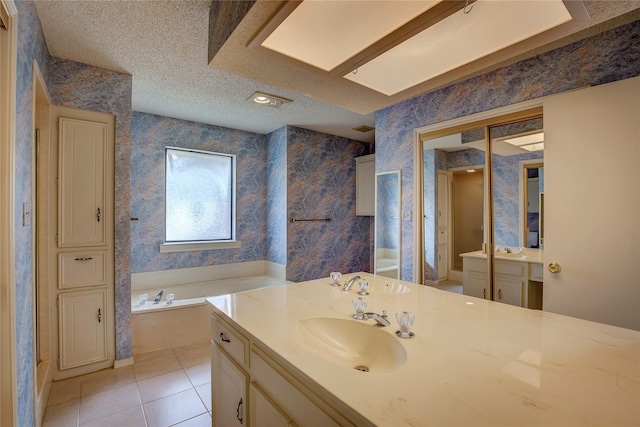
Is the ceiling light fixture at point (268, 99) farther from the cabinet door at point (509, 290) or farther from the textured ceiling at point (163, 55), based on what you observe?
the cabinet door at point (509, 290)

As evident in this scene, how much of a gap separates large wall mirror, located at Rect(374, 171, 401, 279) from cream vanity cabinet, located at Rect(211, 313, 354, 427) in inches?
71.0

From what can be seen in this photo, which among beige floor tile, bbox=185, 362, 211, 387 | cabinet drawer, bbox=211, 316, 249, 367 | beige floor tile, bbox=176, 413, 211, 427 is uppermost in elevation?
cabinet drawer, bbox=211, 316, 249, 367

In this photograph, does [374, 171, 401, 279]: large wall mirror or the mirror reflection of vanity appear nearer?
the mirror reflection of vanity

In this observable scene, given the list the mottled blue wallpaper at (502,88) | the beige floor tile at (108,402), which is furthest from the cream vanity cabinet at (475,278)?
the beige floor tile at (108,402)

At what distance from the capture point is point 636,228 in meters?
1.49

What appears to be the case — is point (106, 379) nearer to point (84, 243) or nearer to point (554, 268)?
point (84, 243)

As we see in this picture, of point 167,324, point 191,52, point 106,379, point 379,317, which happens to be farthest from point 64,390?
point 191,52

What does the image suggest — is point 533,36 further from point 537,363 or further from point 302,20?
point 537,363

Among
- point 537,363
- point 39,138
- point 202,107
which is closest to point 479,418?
point 537,363

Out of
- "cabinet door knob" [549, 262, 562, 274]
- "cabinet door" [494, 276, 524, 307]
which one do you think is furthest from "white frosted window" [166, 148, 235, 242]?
"cabinet door knob" [549, 262, 562, 274]

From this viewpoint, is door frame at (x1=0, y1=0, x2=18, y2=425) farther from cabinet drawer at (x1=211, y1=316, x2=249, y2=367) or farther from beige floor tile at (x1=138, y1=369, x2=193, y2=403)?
beige floor tile at (x1=138, y1=369, x2=193, y2=403)

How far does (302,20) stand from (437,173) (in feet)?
5.88

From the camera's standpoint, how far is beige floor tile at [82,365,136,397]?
2.15 m

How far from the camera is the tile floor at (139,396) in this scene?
1844mm
